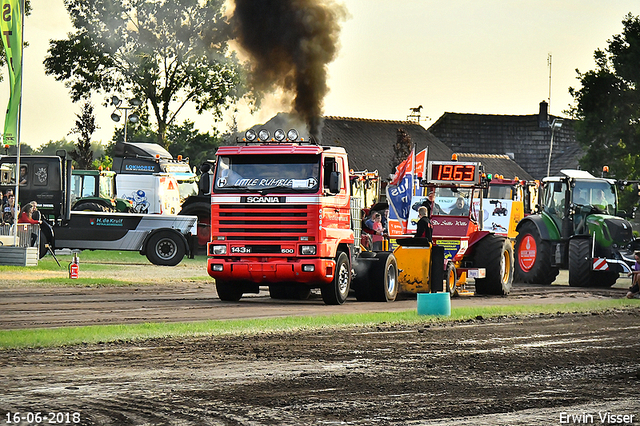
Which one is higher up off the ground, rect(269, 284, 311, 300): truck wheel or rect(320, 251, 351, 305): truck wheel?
rect(320, 251, 351, 305): truck wheel

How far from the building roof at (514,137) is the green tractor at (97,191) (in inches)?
1889

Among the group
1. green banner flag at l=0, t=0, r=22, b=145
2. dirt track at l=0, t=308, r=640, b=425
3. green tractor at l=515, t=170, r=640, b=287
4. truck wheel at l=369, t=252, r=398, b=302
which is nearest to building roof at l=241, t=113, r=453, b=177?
green tractor at l=515, t=170, r=640, b=287

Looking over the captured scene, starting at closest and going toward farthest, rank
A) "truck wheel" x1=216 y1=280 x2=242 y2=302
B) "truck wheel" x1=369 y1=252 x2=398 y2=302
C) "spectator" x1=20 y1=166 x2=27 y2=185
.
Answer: "truck wheel" x1=216 y1=280 x2=242 y2=302, "truck wheel" x1=369 y1=252 x2=398 y2=302, "spectator" x1=20 y1=166 x2=27 y2=185

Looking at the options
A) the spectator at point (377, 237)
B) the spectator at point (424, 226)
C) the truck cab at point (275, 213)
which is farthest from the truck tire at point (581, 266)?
the truck cab at point (275, 213)

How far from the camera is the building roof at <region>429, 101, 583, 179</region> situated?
270 ft

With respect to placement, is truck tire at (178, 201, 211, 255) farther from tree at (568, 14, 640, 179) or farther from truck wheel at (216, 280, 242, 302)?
tree at (568, 14, 640, 179)

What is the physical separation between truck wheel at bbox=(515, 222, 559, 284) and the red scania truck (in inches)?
408

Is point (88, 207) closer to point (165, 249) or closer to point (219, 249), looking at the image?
point (165, 249)

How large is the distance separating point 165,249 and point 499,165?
4775cm

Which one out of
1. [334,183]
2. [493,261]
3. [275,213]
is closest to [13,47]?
[275,213]

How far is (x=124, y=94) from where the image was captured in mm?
60938

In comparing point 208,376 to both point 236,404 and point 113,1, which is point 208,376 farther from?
point 113,1

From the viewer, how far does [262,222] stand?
1900 cm

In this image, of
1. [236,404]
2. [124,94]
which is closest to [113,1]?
[124,94]
